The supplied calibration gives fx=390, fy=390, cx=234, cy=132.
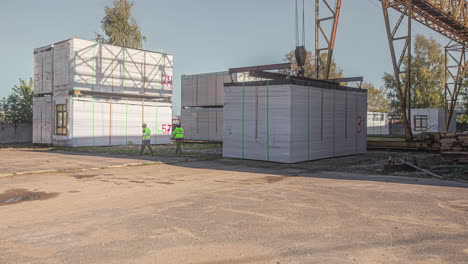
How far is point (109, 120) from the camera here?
19938 millimetres

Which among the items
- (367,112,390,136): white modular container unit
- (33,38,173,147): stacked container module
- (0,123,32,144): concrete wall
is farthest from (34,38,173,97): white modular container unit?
(367,112,390,136): white modular container unit

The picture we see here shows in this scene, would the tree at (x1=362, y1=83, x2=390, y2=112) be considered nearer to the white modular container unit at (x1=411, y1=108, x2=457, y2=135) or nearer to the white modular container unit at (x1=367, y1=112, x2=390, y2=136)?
the white modular container unit at (x1=367, y1=112, x2=390, y2=136)

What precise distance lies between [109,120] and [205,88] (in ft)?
23.2

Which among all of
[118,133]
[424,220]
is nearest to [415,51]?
[118,133]

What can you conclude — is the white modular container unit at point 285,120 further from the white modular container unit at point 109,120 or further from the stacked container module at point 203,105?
the stacked container module at point 203,105

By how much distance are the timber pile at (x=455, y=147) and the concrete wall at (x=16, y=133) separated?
2347 centimetres

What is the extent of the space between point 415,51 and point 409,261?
48.7 m

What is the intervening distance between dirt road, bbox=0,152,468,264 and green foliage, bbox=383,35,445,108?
3992 cm

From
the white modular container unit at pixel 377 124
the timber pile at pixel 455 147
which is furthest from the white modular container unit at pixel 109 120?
the white modular container unit at pixel 377 124

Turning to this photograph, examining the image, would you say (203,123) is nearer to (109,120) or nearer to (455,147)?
(109,120)

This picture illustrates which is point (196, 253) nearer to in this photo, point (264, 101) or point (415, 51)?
point (264, 101)

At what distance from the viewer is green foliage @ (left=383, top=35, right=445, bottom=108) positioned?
44.9 m

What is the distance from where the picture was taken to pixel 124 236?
15.1 ft

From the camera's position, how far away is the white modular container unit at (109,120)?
18625mm
